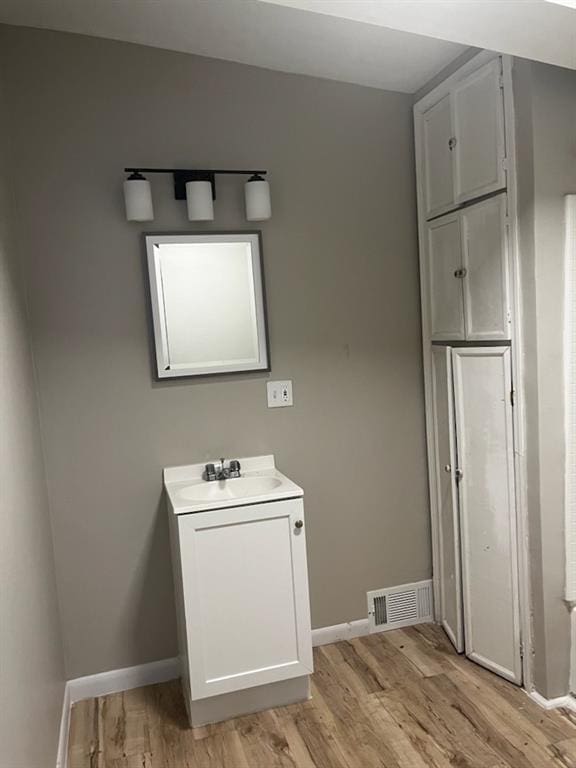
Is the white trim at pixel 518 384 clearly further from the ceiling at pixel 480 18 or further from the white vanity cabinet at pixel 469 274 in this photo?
the ceiling at pixel 480 18

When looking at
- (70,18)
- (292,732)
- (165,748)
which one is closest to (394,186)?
(70,18)

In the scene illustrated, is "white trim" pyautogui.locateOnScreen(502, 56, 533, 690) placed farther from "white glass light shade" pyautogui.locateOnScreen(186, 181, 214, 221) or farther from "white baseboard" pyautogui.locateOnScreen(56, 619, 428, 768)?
"white baseboard" pyautogui.locateOnScreen(56, 619, 428, 768)

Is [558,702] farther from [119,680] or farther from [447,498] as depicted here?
[119,680]

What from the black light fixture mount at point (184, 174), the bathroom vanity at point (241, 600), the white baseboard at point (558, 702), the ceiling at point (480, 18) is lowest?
the white baseboard at point (558, 702)

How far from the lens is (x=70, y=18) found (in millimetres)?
2178

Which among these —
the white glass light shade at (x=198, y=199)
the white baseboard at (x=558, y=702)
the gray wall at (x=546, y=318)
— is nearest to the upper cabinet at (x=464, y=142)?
the gray wall at (x=546, y=318)

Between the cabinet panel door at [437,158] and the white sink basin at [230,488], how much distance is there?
1440 millimetres

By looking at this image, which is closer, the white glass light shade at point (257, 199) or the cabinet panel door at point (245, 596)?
the cabinet panel door at point (245, 596)

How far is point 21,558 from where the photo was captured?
165 centimetres

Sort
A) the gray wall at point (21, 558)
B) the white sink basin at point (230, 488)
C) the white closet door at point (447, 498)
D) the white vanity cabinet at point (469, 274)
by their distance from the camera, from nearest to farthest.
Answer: the gray wall at point (21, 558), the white vanity cabinet at point (469, 274), the white sink basin at point (230, 488), the white closet door at point (447, 498)

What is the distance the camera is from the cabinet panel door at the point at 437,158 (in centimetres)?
246

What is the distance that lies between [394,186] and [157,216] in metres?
1.14

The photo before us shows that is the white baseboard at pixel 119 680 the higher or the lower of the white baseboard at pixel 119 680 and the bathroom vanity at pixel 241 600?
the lower

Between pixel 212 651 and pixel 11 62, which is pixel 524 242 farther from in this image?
pixel 11 62
